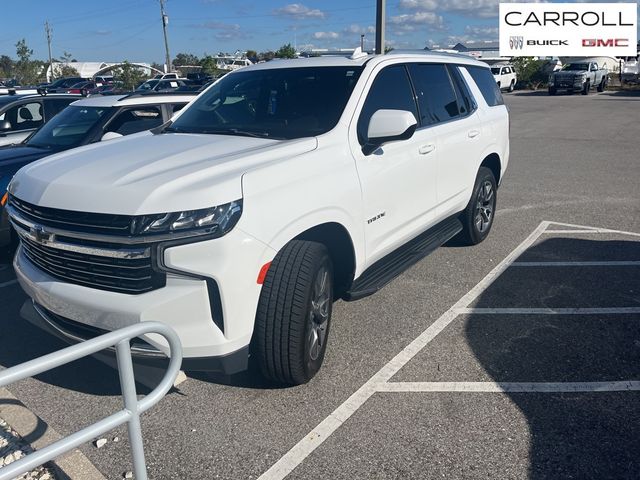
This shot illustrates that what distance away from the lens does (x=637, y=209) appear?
8.17 meters

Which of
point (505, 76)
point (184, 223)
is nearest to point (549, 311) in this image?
point (184, 223)

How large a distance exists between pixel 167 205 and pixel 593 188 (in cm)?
844

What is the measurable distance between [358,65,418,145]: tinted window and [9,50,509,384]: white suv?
0.01 m

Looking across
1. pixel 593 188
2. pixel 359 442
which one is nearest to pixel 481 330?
pixel 359 442

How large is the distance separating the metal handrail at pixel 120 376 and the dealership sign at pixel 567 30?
1572 inches

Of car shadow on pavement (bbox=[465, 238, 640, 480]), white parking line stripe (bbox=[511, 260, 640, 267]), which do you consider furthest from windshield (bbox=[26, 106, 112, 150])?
white parking line stripe (bbox=[511, 260, 640, 267])

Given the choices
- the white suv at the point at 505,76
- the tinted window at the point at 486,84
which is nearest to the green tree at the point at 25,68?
the white suv at the point at 505,76

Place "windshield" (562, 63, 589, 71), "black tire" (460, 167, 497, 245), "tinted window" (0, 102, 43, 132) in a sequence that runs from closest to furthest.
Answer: "black tire" (460, 167, 497, 245) → "tinted window" (0, 102, 43, 132) → "windshield" (562, 63, 589, 71)

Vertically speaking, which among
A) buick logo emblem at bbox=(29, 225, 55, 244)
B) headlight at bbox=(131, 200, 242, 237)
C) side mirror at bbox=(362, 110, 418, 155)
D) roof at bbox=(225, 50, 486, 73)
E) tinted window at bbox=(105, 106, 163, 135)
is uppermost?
roof at bbox=(225, 50, 486, 73)

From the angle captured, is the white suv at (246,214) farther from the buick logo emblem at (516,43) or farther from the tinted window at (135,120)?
the buick logo emblem at (516,43)

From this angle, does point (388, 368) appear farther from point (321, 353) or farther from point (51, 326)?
point (51, 326)

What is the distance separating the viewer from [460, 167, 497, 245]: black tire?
242 inches

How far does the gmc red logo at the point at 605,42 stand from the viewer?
137ft

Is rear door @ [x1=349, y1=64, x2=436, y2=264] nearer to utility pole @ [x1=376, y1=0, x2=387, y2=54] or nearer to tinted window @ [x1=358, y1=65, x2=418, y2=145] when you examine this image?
tinted window @ [x1=358, y1=65, x2=418, y2=145]
